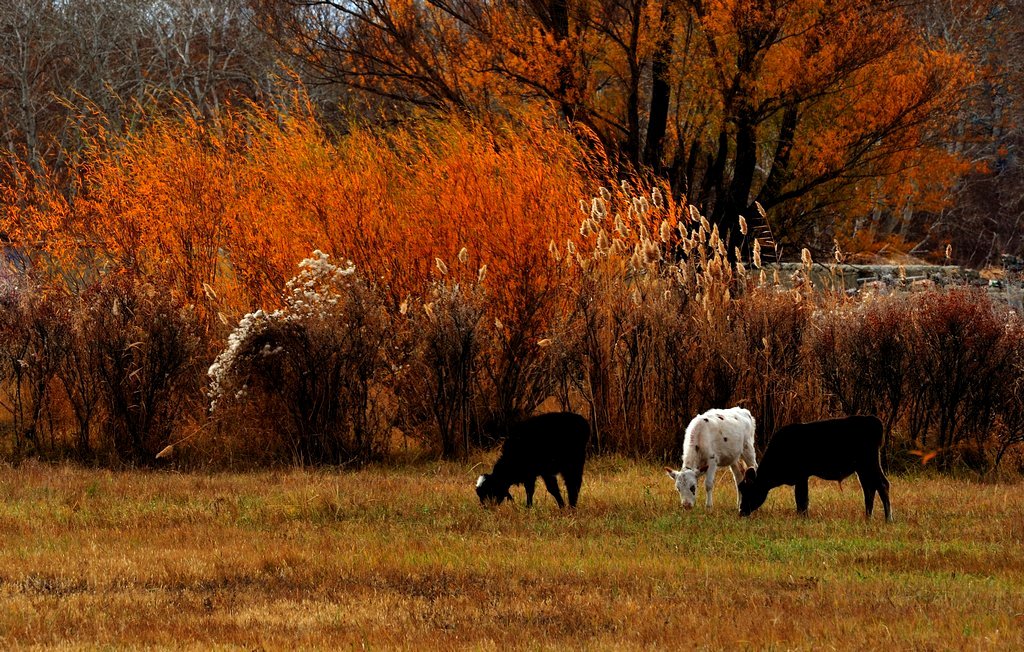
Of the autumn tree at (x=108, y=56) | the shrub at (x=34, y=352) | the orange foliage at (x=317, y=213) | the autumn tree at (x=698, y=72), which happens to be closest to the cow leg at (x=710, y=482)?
the orange foliage at (x=317, y=213)

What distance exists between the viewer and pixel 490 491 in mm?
10500

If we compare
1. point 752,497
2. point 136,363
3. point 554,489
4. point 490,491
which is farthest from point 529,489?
point 136,363

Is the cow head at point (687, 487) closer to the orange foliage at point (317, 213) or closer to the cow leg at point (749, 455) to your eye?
the cow leg at point (749, 455)

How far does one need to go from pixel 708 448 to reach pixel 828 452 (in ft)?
3.09

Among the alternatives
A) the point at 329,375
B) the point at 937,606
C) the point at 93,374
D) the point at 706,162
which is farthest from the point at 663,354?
the point at 706,162

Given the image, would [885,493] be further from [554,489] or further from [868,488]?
[554,489]

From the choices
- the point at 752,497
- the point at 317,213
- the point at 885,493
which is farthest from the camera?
the point at 317,213

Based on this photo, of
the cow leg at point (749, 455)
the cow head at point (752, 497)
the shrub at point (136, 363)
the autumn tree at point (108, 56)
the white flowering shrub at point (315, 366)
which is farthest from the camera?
the autumn tree at point (108, 56)

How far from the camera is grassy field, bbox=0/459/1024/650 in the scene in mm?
6805

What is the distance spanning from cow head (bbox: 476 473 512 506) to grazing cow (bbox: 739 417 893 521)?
2032 mm

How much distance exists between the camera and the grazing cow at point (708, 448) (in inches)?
404

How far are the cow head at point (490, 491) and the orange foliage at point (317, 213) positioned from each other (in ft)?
14.8

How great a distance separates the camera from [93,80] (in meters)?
41.6

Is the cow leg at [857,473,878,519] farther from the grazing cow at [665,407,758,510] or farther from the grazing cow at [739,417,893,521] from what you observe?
the grazing cow at [665,407,758,510]
